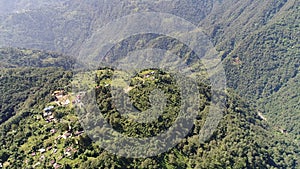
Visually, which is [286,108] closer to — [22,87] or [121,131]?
[121,131]

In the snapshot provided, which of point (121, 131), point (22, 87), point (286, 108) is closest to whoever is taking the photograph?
point (121, 131)

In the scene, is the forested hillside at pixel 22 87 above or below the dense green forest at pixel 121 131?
above

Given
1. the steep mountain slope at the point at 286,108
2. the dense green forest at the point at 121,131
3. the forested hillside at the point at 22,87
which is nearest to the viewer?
the dense green forest at the point at 121,131

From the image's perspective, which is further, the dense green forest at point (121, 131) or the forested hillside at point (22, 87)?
the forested hillside at point (22, 87)

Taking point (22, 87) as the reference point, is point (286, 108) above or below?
below

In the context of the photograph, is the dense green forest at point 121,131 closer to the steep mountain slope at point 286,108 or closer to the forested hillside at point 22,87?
the forested hillside at point 22,87

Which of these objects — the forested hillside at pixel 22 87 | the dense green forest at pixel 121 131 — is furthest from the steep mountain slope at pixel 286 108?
the forested hillside at pixel 22 87

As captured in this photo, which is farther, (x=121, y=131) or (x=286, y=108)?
(x=286, y=108)

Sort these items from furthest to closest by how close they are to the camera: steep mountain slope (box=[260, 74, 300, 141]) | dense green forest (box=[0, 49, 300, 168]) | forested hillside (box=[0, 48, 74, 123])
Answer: steep mountain slope (box=[260, 74, 300, 141])
forested hillside (box=[0, 48, 74, 123])
dense green forest (box=[0, 49, 300, 168])

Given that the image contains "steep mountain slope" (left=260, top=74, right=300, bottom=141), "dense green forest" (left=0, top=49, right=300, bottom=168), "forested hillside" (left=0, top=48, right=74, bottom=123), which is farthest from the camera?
"steep mountain slope" (left=260, top=74, right=300, bottom=141)

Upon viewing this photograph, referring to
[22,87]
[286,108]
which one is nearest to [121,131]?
[22,87]

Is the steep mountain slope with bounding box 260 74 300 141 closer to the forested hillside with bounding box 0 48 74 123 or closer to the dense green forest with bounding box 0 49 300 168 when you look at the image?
the dense green forest with bounding box 0 49 300 168

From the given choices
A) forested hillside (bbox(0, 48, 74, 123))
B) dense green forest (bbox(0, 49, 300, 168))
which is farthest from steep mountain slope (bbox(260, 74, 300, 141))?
forested hillside (bbox(0, 48, 74, 123))
